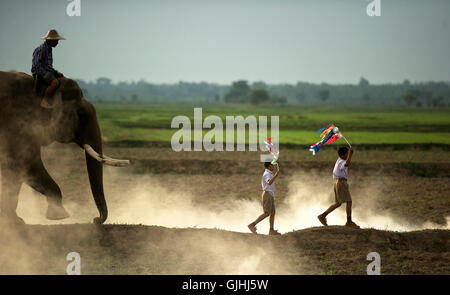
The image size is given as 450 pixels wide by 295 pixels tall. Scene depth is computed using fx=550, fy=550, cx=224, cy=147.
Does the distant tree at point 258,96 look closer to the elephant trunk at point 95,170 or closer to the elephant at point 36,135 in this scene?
the elephant trunk at point 95,170

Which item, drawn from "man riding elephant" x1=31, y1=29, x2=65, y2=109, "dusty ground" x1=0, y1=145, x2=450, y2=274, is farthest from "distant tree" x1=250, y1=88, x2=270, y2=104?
"man riding elephant" x1=31, y1=29, x2=65, y2=109

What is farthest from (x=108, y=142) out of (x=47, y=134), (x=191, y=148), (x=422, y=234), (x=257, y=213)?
(x=422, y=234)

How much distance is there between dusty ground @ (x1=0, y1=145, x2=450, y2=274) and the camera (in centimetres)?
884

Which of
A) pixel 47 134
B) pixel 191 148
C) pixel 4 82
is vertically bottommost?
pixel 191 148

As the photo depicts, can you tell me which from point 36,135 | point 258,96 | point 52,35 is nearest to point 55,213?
point 36,135

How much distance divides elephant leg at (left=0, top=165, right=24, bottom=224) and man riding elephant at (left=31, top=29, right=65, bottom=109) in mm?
1386

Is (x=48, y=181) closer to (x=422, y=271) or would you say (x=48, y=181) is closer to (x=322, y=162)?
(x=422, y=271)

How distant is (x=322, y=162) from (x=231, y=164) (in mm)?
4154

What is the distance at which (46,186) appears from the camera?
9734mm

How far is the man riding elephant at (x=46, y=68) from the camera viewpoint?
386 inches

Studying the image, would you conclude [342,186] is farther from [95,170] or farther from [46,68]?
[46,68]

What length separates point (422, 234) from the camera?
9945 mm

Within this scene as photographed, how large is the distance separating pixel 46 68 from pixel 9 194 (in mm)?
2338

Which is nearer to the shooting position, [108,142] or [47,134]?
[47,134]
